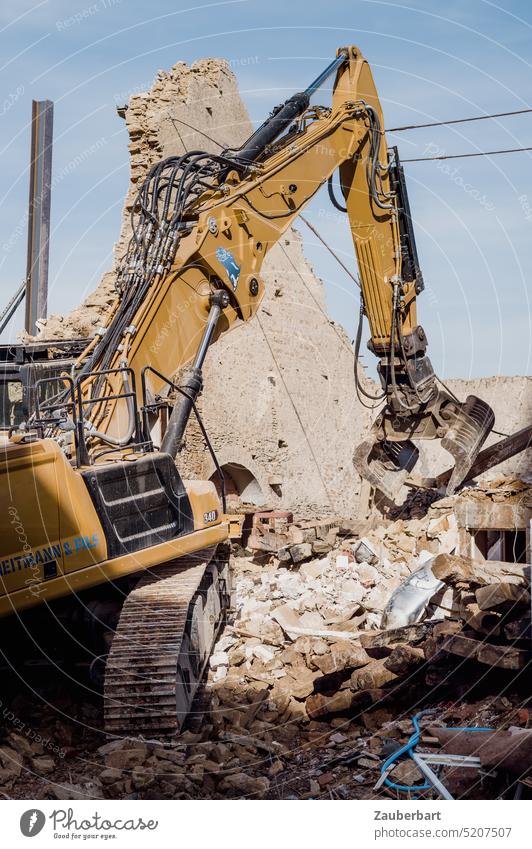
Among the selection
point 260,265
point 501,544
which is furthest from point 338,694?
point 260,265

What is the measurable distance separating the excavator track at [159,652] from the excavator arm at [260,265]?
1.06m

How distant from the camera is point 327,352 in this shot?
21.9 m

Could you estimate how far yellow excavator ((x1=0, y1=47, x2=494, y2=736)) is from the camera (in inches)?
249

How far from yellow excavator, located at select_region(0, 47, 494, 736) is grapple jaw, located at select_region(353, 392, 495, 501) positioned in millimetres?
1747

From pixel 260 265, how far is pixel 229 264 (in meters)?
0.62

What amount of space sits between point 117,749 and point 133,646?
76 cm

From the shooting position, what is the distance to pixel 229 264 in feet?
27.0

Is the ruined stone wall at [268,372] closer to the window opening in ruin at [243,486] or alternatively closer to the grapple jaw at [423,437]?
the window opening in ruin at [243,486]

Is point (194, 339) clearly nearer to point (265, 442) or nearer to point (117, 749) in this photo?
point (117, 749)

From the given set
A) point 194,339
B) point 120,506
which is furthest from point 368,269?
point 120,506

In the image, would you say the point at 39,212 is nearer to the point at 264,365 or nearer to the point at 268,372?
the point at 264,365

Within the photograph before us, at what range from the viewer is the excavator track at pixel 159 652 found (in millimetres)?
6340

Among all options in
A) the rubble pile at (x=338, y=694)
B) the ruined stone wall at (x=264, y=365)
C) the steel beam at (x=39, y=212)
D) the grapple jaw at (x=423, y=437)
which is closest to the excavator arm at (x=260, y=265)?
the grapple jaw at (x=423, y=437)

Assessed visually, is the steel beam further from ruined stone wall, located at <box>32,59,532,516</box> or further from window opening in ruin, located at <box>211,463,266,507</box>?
window opening in ruin, located at <box>211,463,266,507</box>
